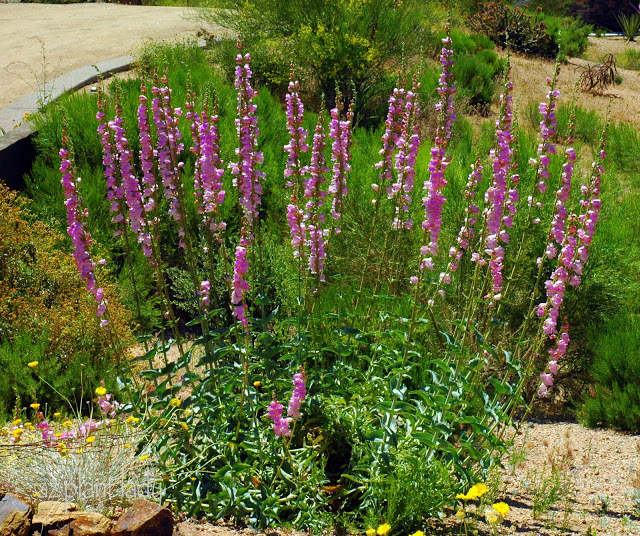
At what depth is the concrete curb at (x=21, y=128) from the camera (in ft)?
21.5

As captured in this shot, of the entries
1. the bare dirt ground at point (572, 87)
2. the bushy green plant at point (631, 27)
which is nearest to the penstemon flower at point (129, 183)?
the bare dirt ground at point (572, 87)

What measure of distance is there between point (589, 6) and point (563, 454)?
25.0 meters

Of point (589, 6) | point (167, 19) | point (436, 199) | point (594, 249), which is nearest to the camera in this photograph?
point (436, 199)

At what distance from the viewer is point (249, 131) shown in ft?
11.5

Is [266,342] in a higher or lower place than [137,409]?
higher

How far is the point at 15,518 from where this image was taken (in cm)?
271

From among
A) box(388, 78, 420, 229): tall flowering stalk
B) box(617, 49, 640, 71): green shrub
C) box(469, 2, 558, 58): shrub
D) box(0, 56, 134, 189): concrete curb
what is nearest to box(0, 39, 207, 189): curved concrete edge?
box(0, 56, 134, 189): concrete curb

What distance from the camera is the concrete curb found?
6.55 metres

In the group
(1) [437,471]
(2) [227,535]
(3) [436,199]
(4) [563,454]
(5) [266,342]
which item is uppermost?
(3) [436,199]

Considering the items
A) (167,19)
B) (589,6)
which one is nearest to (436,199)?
(167,19)

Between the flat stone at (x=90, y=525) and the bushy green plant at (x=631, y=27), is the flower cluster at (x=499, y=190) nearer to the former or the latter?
the flat stone at (x=90, y=525)

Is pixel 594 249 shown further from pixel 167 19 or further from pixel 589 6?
pixel 589 6

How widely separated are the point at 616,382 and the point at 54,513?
3.24m

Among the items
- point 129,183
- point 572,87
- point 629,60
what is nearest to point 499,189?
point 129,183
